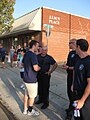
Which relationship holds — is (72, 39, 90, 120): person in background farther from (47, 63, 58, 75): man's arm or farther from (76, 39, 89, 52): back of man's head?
(47, 63, 58, 75): man's arm

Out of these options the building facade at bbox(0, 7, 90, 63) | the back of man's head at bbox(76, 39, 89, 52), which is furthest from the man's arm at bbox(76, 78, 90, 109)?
the building facade at bbox(0, 7, 90, 63)

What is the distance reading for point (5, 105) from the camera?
6375 millimetres

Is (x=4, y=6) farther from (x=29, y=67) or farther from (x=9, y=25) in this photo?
(x=29, y=67)

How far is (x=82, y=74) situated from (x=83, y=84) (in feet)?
0.54

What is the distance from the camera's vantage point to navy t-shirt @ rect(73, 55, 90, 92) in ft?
10.5

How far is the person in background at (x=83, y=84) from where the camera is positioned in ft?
10.4

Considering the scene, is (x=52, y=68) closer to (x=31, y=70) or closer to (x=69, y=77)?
(x=69, y=77)

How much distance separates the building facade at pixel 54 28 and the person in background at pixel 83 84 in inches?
594

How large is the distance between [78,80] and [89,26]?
76.2 feet

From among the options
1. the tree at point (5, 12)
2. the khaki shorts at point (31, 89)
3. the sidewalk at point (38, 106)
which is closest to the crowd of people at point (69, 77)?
the khaki shorts at point (31, 89)

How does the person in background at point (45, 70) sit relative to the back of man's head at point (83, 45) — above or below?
below

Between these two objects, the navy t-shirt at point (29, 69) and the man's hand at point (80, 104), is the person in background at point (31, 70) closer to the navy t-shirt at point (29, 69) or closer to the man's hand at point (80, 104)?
the navy t-shirt at point (29, 69)

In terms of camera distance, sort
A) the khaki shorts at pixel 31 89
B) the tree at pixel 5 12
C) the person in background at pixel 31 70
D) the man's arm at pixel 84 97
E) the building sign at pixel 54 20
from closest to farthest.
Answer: the man's arm at pixel 84 97 → the person in background at pixel 31 70 → the khaki shorts at pixel 31 89 → the tree at pixel 5 12 → the building sign at pixel 54 20

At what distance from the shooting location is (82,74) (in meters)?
3.27
